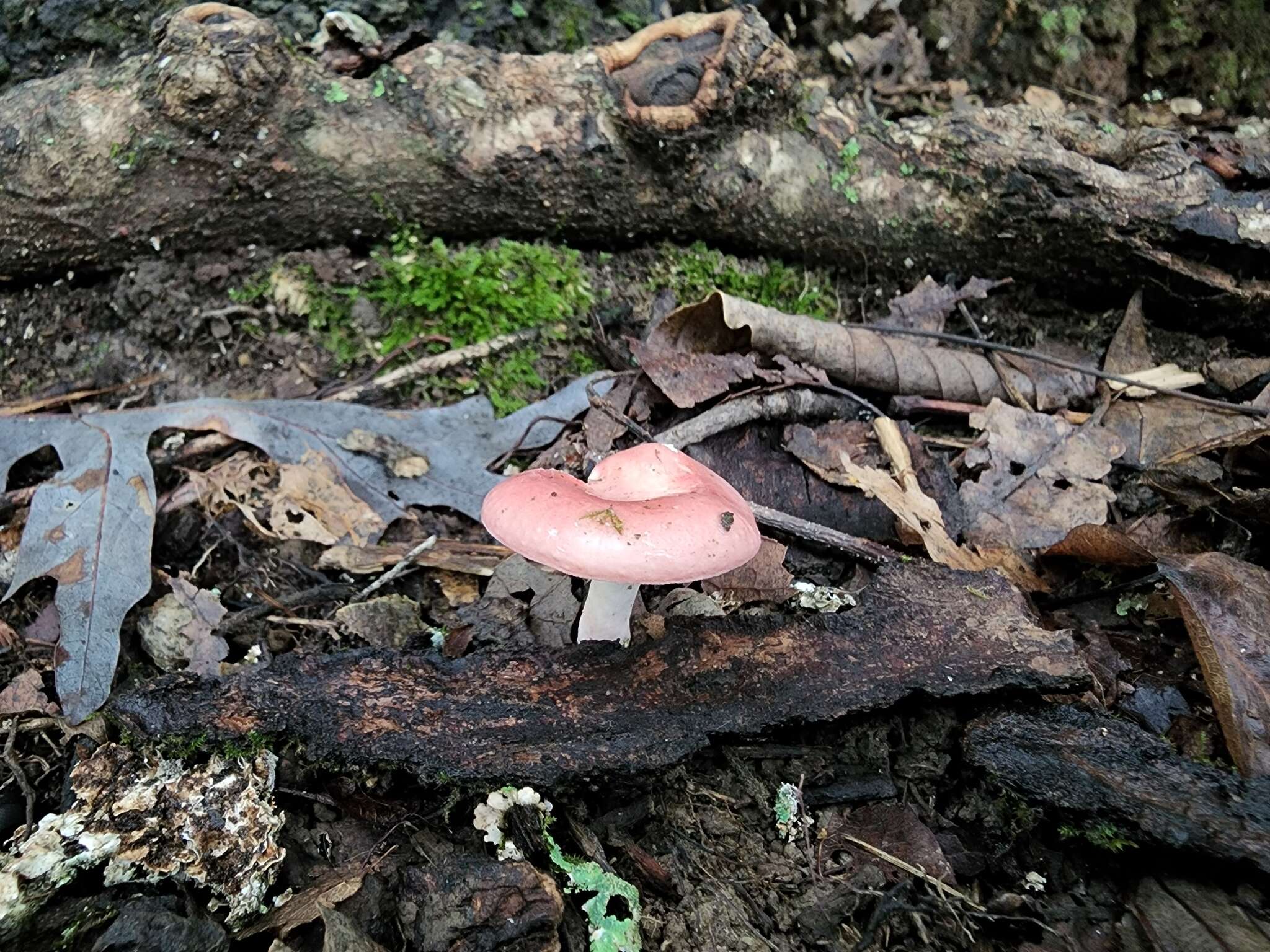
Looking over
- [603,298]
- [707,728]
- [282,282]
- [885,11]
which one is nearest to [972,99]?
[885,11]

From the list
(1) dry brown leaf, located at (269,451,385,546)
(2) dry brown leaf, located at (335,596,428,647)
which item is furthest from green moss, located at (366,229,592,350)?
(2) dry brown leaf, located at (335,596,428,647)

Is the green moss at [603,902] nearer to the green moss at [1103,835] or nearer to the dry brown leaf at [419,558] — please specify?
the dry brown leaf at [419,558]

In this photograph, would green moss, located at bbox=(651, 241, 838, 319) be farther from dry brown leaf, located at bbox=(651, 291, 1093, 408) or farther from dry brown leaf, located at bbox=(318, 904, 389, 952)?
dry brown leaf, located at bbox=(318, 904, 389, 952)

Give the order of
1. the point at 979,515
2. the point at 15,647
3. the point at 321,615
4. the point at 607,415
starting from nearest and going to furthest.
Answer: the point at 15,647
the point at 321,615
the point at 979,515
the point at 607,415

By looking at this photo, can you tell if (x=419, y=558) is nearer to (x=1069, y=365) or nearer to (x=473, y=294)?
(x=473, y=294)

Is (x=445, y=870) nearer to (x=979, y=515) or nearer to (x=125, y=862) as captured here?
(x=125, y=862)
